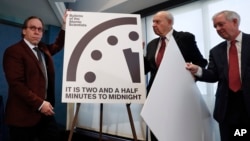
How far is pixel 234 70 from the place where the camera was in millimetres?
1393

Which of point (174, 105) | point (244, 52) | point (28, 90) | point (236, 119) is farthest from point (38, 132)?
point (244, 52)

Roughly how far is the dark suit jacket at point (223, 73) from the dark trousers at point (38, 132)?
4.08ft

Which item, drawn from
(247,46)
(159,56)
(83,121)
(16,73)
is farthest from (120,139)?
(247,46)

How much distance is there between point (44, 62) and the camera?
1.70 m

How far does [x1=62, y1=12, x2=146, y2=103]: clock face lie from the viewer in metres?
1.62

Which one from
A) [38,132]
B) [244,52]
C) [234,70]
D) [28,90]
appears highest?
[244,52]

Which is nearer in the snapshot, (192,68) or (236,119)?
(236,119)

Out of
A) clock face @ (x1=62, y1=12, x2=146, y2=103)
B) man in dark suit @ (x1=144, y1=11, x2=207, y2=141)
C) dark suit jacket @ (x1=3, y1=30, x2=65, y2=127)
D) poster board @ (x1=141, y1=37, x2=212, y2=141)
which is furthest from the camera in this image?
man in dark suit @ (x1=144, y1=11, x2=207, y2=141)

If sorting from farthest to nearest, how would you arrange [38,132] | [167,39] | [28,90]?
1. [167,39]
2. [38,132]
3. [28,90]

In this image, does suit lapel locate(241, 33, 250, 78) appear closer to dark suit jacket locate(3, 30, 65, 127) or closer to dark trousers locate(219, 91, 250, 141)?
dark trousers locate(219, 91, 250, 141)

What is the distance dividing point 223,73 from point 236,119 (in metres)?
0.31

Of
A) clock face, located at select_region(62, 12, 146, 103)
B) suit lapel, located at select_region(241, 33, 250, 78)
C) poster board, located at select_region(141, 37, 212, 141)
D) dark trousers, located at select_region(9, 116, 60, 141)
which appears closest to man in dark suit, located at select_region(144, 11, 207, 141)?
clock face, located at select_region(62, 12, 146, 103)

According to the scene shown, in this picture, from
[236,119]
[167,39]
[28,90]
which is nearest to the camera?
[236,119]

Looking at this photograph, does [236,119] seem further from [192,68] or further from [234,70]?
[192,68]
